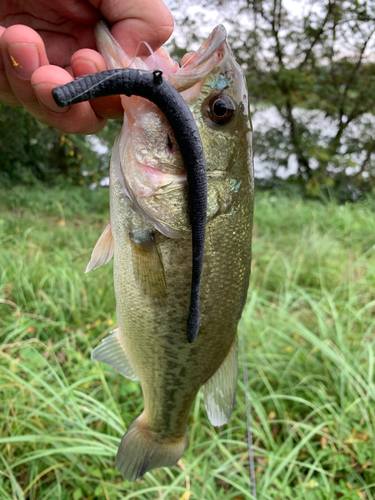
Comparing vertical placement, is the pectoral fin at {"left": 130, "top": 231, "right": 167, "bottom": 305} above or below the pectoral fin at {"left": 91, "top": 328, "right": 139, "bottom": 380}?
above

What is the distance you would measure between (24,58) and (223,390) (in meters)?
1.29

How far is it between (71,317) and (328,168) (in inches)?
374

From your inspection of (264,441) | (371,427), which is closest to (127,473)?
(264,441)

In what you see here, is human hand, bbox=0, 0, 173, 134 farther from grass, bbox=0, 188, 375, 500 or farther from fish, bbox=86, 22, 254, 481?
grass, bbox=0, 188, 375, 500

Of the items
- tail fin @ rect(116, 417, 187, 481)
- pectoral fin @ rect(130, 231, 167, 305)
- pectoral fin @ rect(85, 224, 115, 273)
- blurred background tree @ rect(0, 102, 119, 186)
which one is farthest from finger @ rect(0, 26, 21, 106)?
blurred background tree @ rect(0, 102, 119, 186)

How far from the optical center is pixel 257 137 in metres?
10.6

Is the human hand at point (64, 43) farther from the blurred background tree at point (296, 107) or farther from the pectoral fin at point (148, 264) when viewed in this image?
the blurred background tree at point (296, 107)

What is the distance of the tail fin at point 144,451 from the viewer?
1.28 meters

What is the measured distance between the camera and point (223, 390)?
4.14ft

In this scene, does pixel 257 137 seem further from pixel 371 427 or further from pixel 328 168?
pixel 371 427

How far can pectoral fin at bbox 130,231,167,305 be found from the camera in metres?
1.04

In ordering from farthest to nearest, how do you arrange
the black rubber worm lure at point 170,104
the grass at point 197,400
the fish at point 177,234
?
the grass at point 197,400 < the fish at point 177,234 < the black rubber worm lure at point 170,104

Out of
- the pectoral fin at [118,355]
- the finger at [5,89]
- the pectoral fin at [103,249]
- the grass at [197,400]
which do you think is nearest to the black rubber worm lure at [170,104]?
the pectoral fin at [103,249]

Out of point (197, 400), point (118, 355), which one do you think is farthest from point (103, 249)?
point (197, 400)
